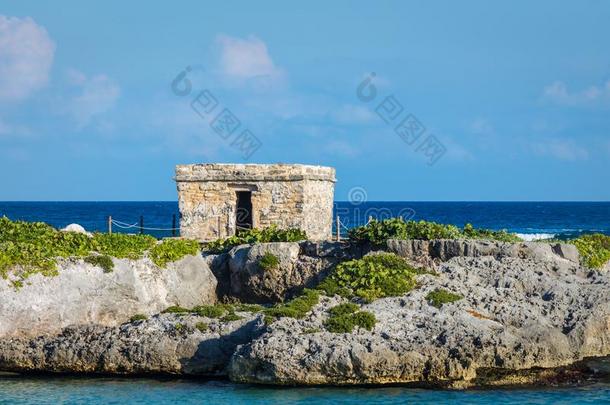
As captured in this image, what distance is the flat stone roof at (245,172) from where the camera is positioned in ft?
93.1

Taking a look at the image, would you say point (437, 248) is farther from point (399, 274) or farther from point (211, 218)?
point (211, 218)

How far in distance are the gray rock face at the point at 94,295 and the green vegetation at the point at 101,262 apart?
0.10m

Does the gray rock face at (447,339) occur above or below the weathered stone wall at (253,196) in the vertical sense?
below

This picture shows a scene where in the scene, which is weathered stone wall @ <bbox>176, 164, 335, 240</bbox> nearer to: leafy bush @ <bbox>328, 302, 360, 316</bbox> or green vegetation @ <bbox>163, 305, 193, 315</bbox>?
green vegetation @ <bbox>163, 305, 193, 315</bbox>

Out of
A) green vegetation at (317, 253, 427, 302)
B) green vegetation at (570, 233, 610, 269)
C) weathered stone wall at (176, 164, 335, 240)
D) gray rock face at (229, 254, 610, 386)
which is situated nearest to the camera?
gray rock face at (229, 254, 610, 386)

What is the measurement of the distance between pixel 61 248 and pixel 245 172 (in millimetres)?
10681

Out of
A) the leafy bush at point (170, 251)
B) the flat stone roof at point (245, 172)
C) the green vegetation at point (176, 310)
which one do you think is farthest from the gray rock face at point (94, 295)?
the flat stone roof at point (245, 172)

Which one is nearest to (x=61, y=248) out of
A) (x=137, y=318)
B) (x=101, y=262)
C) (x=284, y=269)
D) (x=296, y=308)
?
(x=101, y=262)

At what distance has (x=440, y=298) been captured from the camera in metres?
17.0

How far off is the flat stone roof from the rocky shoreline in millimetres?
8192

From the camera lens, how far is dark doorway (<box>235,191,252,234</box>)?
29312 mm

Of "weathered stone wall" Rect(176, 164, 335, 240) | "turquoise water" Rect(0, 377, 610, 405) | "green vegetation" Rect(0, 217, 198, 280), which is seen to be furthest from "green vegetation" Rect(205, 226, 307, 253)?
"turquoise water" Rect(0, 377, 610, 405)

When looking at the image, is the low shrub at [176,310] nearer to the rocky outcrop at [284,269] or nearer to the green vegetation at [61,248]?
the green vegetation at [61,248]

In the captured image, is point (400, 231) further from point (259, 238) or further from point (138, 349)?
point (138, 349)
